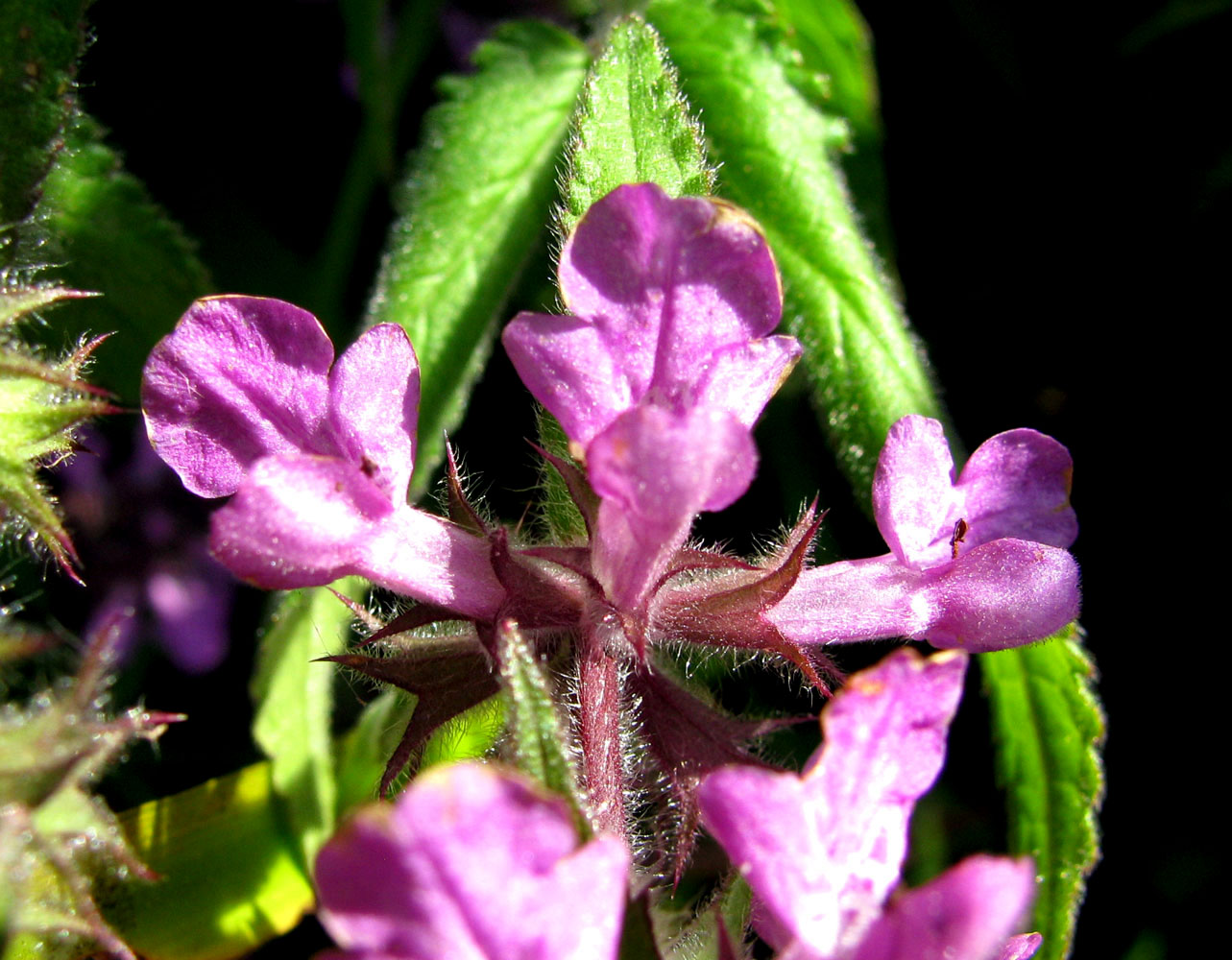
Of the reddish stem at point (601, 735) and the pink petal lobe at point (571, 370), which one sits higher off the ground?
the pink petal lobe at point (571, 370)

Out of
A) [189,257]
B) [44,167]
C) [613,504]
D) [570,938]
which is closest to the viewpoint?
[570,938]

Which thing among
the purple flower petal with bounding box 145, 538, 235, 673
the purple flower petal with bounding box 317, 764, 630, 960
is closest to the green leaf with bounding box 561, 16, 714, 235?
the purple flower petal with bounding box 317, 764, 630, 960

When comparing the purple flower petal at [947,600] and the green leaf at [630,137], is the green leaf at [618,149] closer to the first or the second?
the green leaf at [630,137]

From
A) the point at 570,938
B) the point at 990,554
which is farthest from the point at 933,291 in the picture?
the point at 570,938

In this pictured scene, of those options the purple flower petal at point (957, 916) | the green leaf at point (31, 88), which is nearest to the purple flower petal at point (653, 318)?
the purple flower petal at point (957, 916)

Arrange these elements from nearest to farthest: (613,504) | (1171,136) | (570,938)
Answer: (570,938)
(613,504)
(1171,136)

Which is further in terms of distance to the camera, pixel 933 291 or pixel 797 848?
pixel 933 291

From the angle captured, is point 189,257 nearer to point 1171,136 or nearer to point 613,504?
point 613,504
